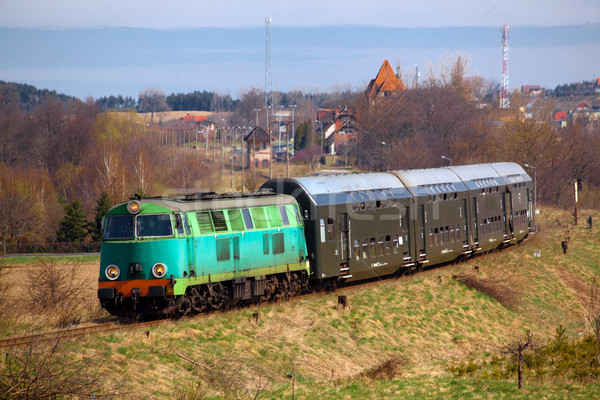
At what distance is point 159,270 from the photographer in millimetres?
20109

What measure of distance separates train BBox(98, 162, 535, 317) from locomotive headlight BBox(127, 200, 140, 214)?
31 mm

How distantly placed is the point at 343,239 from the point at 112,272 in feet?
34.1

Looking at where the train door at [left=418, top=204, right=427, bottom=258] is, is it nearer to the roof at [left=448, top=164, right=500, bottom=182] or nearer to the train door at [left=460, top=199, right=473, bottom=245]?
the train door at [left=460, top=199, right=473, bottom=245]

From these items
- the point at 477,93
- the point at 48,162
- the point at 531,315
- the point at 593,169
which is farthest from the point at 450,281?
the point at 477,93

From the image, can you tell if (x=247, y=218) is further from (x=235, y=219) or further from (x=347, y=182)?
(x=347, y=182)

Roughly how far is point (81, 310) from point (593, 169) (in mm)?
91377

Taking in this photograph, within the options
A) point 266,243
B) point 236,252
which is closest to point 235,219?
point 236,252

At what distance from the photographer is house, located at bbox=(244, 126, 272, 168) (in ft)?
393

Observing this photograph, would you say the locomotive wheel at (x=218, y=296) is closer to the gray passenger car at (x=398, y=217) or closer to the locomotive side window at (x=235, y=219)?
the locomotive side window at (x=235, y=219)

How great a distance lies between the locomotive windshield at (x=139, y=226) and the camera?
2034 cm

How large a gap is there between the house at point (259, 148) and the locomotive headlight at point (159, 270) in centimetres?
9591

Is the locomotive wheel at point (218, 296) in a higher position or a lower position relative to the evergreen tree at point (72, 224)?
lower

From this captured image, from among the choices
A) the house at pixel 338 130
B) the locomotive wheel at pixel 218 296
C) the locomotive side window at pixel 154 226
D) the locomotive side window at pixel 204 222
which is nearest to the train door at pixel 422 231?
the locomotive wheel at pixel 218 296

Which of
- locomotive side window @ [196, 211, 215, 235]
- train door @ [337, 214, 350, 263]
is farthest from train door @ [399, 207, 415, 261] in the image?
locomotive side window @ [196, 211, 215, 235]
